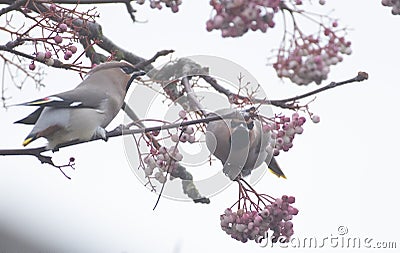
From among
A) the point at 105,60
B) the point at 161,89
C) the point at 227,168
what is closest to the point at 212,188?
the point at 227,168

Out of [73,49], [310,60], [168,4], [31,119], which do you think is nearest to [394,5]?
[310,60]

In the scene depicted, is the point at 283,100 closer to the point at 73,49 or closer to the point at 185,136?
the point at 185,136

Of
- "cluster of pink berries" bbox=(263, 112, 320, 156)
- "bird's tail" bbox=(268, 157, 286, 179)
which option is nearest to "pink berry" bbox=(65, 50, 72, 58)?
"cluster of pink berries" bbox=(263, 112, 320, 156)

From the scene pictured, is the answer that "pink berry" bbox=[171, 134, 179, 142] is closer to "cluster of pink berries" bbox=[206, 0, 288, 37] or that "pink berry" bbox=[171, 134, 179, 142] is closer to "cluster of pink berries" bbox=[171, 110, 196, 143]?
"cluster of pink berries" bbox=[171, 110, 196, 143]

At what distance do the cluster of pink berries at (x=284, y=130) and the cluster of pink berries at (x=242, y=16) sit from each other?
691 millimetres

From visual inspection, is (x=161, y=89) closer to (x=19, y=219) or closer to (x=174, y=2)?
(x=174, y=2)

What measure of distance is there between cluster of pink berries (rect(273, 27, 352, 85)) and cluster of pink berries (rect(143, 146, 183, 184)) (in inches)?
26.2

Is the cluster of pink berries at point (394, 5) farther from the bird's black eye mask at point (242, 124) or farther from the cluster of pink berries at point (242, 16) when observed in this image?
the bird's black eye mask at point (242, 124)

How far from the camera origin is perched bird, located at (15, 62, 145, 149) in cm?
285

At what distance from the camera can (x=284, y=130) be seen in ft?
9.02

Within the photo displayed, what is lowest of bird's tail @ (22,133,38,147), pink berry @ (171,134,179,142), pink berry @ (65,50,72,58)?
bird's tail @ (22,133,38,147)

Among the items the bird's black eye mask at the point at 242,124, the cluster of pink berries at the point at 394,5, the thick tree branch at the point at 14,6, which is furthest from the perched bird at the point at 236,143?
the thick tree branch at the point at 14,6

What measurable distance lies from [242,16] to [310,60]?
0.27 metres

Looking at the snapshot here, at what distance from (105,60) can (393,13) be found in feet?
5.34
